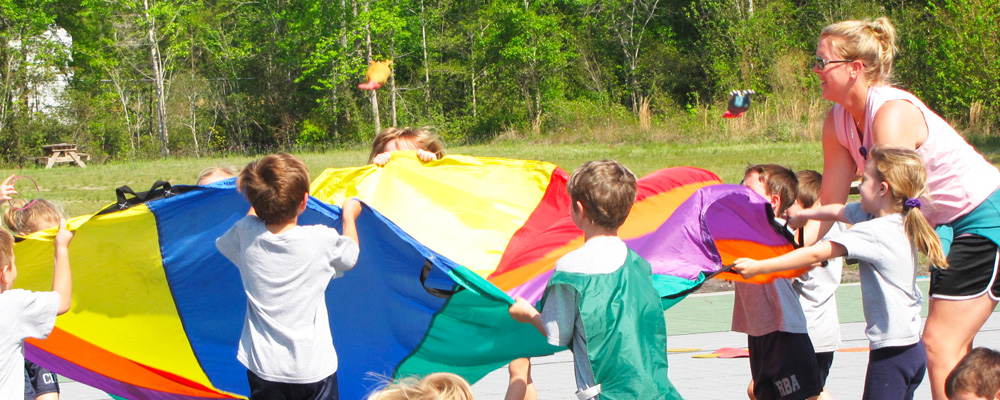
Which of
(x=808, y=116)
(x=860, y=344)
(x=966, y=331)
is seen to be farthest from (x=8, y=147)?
(x=966, y=331)

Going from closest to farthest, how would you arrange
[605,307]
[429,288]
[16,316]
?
[605,307] < [16,316] < [429,288]

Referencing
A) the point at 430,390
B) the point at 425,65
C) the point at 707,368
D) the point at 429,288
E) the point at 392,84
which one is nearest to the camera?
the point at 430,390

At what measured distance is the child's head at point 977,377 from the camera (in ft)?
9.29

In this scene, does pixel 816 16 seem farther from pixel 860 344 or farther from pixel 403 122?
pixel 860 344

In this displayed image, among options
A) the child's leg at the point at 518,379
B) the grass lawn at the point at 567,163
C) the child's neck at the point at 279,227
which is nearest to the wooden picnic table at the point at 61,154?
the grass lawn at the point at 567,163

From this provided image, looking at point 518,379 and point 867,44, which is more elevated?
point 867,44

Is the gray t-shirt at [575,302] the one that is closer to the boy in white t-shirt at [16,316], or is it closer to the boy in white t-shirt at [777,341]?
the boy in white t-shirt at [777,341]

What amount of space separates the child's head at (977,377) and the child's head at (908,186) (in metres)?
0.38

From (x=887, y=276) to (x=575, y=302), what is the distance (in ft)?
4.08

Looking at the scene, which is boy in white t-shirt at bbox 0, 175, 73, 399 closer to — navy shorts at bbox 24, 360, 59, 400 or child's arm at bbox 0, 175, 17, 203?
child's arm at bbox 0, 175, 17, 203

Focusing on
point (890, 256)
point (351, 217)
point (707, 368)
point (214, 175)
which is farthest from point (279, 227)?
point (707, 368)

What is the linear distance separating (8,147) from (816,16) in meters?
29.1

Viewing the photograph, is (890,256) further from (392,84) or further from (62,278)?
(392,84)

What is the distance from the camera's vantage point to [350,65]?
118 feet
